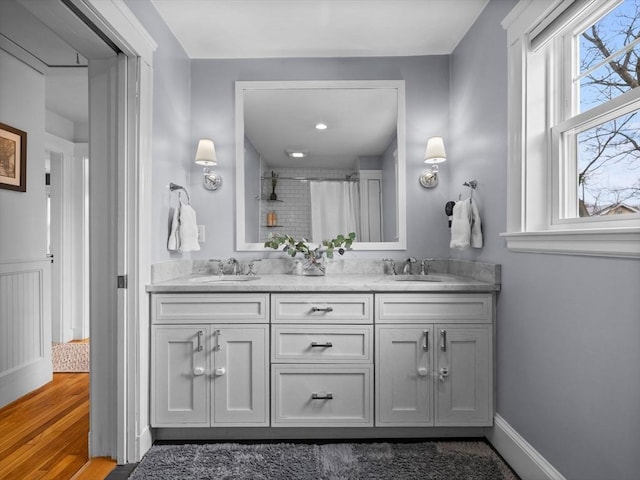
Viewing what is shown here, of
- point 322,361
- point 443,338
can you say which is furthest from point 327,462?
point 443,338

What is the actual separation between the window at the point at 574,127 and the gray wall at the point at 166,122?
1817 millimetres

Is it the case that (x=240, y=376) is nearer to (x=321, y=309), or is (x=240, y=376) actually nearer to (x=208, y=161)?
(x=321, y=309)

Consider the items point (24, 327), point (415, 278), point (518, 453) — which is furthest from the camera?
point (24, 327)

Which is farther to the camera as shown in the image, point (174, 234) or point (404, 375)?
point (174, 234)

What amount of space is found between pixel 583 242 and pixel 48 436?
9.04 ft

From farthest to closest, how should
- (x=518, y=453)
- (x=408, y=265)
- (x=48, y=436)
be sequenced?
(x=408, y=265) < (x=48, y=436) < (x=518, y=453)

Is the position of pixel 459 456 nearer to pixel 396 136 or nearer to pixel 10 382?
pixel 396 136

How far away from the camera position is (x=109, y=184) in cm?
176

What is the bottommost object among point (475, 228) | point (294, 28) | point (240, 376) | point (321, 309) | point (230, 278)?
point (240, 376)

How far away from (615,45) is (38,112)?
347cm

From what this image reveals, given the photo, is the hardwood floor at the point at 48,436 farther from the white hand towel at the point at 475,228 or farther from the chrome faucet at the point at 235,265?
the white hand towel at the point at 475,228

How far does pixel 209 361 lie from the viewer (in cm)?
186

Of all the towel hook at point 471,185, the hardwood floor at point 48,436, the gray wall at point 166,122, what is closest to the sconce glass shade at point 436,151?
the towel hook at point 471,185

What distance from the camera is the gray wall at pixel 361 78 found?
245cm
